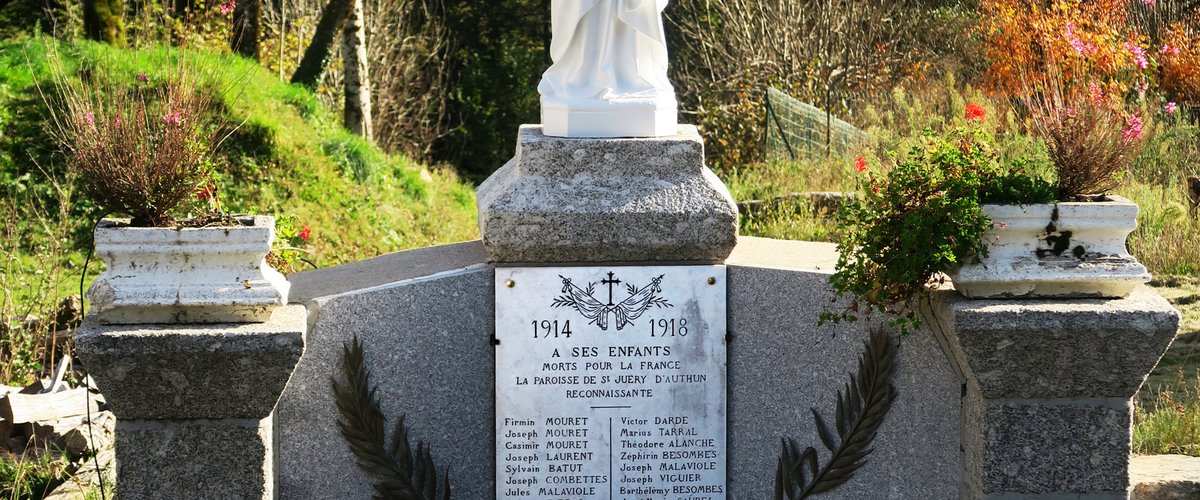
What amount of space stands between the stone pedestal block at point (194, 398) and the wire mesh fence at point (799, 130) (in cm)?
915

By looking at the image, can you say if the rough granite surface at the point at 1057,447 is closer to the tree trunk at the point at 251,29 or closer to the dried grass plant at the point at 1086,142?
the dried grass plant at the point at 1086,142

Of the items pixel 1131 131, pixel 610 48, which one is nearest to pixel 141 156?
pixel 610 48

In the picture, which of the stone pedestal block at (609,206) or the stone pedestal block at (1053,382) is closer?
the stone pedestal block at (1053,382)

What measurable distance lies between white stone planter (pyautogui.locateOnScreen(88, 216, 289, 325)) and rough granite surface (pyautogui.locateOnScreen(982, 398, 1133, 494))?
2146 millimetres

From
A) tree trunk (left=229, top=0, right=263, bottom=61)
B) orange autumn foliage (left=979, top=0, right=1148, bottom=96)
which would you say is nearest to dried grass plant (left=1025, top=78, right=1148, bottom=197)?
orange autumn foliage (left=979, top=0, right=1148, bottom=96)

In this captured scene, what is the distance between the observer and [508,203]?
12.8 feet

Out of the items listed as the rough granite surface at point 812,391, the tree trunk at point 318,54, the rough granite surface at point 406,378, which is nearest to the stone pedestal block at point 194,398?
the rough granite surface at point 406,378

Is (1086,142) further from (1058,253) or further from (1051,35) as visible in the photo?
(1051,35)

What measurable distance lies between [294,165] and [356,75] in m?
3.09

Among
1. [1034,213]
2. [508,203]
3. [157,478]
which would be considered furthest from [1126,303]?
[157,478]

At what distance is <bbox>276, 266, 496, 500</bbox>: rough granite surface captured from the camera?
3.94m

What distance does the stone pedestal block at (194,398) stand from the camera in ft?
11.6

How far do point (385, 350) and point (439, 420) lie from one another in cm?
29

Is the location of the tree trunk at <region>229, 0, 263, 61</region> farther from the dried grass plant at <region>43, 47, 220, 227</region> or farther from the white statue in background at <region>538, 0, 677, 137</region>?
the dried grass plant at <region>43, 47, 220, 227</region>
